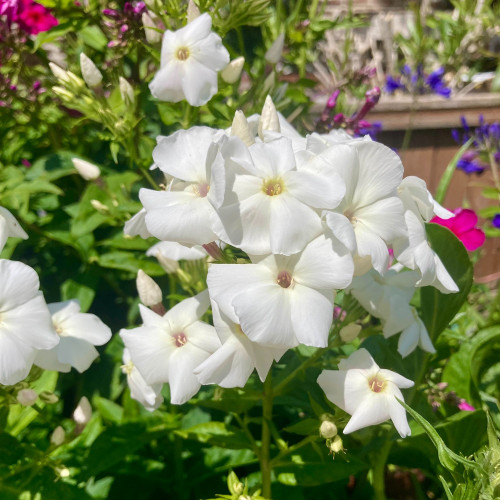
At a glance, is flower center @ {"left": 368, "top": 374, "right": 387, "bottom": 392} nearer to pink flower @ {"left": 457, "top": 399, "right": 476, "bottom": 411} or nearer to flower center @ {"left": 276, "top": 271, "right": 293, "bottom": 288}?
flower center @ {"left": 276, "top": 271, "right": 293, "bottom": 288}

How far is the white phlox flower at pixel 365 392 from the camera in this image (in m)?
0.73

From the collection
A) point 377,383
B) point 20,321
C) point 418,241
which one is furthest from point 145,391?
point 418,241

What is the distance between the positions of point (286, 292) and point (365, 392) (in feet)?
0.56

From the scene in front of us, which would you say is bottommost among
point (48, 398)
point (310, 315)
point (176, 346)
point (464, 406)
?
point (464, 406)

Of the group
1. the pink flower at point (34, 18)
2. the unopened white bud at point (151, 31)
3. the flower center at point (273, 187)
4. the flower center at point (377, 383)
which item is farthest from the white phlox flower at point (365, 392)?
the pink flower at point (34, 18)

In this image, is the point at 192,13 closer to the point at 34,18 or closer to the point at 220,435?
the point at 34,18

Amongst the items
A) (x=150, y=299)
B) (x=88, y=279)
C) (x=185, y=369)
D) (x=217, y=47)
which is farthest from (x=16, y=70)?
(x=185, y=369)

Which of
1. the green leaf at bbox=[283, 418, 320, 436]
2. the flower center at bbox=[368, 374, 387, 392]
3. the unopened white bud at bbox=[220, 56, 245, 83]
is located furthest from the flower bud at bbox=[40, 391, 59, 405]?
the unopened white bud at bbox=[220, 56, 245, 83]

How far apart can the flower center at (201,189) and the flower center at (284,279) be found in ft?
0.45

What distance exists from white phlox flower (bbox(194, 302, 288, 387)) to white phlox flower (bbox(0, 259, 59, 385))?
0.19m

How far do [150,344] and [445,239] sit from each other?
0.50m

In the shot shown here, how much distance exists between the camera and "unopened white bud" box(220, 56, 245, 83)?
1.04 meters

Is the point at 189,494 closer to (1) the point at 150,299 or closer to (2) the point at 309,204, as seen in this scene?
(1) the point at 150,299

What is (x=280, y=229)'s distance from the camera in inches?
25.8
